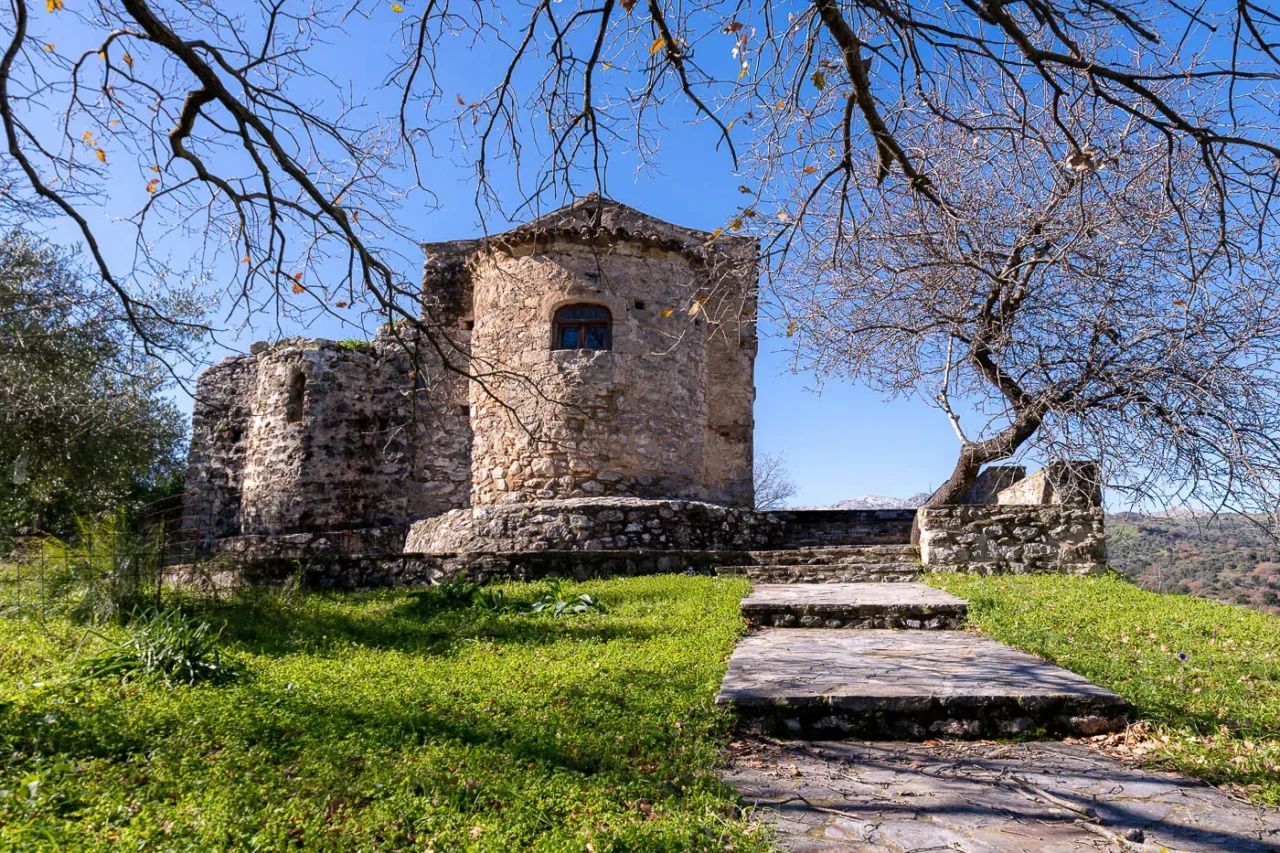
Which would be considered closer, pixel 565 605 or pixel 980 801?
pixel 980 801

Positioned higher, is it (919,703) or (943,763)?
(919,703)

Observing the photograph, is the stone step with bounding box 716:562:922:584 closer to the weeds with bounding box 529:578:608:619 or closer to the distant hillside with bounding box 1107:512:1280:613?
the distant hillside with bounding box 1107:512:1280:613

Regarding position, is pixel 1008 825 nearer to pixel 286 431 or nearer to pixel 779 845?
pixel 779 845

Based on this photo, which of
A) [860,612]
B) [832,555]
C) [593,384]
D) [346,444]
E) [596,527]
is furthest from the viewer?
[346,444]

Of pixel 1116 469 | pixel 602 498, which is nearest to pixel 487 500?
pixel 602 498

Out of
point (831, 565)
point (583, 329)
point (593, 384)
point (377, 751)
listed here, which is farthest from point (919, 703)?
point (583, 329)

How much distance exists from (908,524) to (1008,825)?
30.9 ft

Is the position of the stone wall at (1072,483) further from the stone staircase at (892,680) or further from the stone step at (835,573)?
the stone staircase at (892,680)

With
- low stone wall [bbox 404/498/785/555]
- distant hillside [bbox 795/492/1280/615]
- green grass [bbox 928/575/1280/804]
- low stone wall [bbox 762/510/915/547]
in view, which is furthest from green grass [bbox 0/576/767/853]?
low stone wall [bbox 762/510/915/547]

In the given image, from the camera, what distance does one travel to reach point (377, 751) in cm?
325

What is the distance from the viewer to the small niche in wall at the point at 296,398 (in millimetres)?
13859

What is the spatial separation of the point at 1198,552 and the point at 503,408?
8120 millimetres

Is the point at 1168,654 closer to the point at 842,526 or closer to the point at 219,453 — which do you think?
the point at 842,526

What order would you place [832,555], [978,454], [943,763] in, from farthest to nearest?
[978,454]
[832,555]
[943,763]
